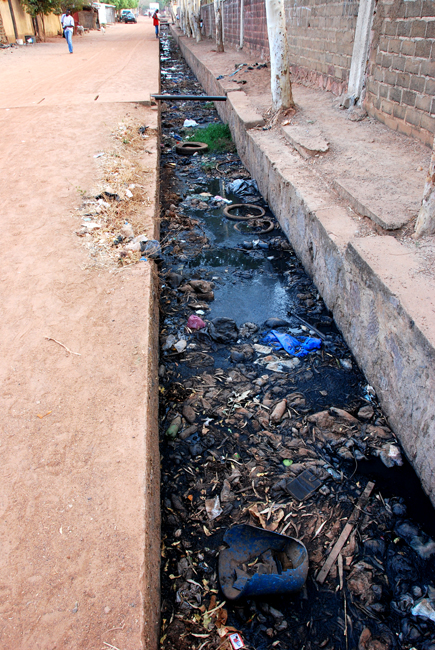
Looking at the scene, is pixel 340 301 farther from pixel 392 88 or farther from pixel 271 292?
pixel 392 88

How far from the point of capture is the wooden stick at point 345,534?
1958mm

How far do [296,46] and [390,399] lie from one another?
27.9 feet

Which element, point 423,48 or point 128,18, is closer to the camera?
point 423,48

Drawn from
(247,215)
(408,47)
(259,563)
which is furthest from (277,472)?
(408,47)

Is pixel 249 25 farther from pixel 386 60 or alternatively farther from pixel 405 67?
pixel 405 67

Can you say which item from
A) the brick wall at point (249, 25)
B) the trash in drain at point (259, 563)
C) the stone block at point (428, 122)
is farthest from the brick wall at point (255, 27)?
the trash in drain at point (259, 563)

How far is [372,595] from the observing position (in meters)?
1.88

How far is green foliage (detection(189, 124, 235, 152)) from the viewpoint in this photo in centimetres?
786

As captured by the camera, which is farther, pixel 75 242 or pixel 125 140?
pixel 125 140

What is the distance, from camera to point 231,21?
15.7 m

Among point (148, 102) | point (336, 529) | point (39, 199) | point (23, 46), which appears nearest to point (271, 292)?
point (336, 529)

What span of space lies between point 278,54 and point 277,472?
20.3 ft

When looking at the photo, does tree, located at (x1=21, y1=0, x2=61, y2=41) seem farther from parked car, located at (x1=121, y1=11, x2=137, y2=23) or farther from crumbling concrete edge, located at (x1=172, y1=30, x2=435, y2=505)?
parked car, located at (x1=121, y1=11, x2=137, y2=23)

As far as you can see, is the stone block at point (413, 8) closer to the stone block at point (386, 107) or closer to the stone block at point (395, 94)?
the stone block at point (395, 94)
